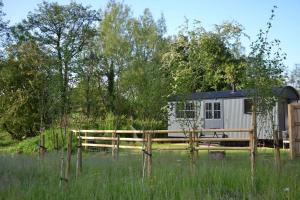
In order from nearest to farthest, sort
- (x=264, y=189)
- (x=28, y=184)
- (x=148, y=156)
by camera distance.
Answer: (x=264, y=189) < (x=28, y=184) < (x=148, y=156)

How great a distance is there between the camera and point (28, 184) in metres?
6.30

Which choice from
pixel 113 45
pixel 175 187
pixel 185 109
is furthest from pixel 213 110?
pixel 175 187

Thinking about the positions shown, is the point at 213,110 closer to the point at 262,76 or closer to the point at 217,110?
the point at 217,110

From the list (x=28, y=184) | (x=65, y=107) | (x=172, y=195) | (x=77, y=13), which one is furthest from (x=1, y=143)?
(x=172, y=195)

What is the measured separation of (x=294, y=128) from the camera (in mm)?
12906

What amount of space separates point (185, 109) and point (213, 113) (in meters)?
13.2

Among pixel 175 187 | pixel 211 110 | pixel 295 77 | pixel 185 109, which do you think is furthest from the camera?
pixel 295 77

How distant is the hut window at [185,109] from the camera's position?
32.0ft

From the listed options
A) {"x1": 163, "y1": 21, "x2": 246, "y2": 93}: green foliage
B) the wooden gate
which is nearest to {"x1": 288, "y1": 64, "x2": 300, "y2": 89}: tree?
{"x1": 163, "y1": 21, "x2": 246, "y2": 93}: green foliage

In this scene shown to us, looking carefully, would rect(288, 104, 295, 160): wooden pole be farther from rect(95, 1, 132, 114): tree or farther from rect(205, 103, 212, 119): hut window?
rect(95, 1, 132, 114): tree

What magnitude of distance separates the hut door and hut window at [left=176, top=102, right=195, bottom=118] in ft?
41.6

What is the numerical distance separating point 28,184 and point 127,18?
103 feet

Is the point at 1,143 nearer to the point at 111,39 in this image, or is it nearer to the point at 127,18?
the point at 111,39

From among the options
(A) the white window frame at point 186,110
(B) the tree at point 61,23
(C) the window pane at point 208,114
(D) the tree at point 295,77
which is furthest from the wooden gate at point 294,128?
(D) the tree at point 295,77
